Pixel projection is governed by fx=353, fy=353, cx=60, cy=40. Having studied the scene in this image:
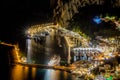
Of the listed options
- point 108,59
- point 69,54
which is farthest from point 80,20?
point 108,59

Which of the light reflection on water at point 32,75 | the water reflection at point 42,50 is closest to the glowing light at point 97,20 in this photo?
the light reflection on water at point 32,75

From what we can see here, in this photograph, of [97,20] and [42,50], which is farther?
[42,50]

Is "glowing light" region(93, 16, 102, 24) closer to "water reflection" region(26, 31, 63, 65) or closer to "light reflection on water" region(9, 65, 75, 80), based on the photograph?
"light reflection on water" region(9, 65, 75, 80)

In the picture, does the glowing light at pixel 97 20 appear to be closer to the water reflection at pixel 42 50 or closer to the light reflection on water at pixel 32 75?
the light reflection on water at pixel 32 75

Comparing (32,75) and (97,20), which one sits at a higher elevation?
(97,20)

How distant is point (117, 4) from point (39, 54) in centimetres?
524

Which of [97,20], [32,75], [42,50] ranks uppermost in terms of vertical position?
[97,20]

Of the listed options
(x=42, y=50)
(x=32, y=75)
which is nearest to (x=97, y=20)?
(x=32, y=75)

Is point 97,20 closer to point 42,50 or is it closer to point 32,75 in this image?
point 32,75

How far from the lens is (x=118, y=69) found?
8.82 metres

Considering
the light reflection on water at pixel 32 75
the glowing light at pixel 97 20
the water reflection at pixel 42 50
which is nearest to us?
the light reflection on water at pixel 32 75

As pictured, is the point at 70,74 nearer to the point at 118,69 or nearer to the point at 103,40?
the point at 103,40

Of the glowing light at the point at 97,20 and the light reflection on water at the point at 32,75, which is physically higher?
the glowing light at the point at 97,20

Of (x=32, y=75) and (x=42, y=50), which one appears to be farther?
(x=42, y=50)
